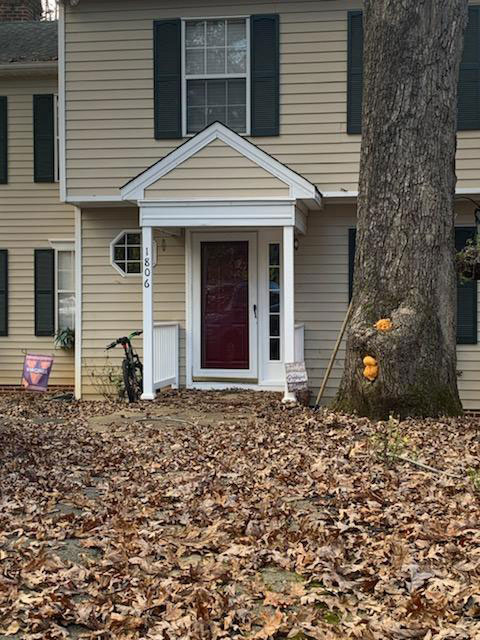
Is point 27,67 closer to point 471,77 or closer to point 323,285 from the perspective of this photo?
point 323,285

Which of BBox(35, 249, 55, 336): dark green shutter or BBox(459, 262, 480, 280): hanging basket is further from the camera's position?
BBox(35, 249, 55, 336): dark green shutter

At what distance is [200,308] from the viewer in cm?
1167

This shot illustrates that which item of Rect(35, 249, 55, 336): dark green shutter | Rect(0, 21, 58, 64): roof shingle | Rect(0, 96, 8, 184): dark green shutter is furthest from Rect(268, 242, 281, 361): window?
Rect(0, 21, 58, 64): roof shingle

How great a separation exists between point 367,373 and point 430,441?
1.34 meters

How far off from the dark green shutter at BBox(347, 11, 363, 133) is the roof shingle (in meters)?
5.05

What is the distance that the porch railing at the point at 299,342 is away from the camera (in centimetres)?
1067

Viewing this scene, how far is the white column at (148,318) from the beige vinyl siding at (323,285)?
2.37 m

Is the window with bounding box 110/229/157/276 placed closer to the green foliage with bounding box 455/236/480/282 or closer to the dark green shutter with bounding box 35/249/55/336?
the dark green shutter with bounding box 35/249/55/336

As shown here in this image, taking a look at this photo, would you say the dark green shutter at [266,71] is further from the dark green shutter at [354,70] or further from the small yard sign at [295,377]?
the small yard sign at [295,377]

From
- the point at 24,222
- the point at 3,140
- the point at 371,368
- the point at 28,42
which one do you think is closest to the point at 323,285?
the point at 371,368

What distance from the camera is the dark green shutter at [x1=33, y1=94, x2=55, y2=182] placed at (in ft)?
42.3

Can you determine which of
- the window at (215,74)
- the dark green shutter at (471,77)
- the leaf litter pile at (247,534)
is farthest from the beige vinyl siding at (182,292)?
the leaf litter pile at (247,534)

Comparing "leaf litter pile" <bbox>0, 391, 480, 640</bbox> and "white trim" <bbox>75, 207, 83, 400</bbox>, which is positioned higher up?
"white trim" <bbox>75, 207, 83, 400</bbox>

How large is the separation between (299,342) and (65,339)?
4149 mm
